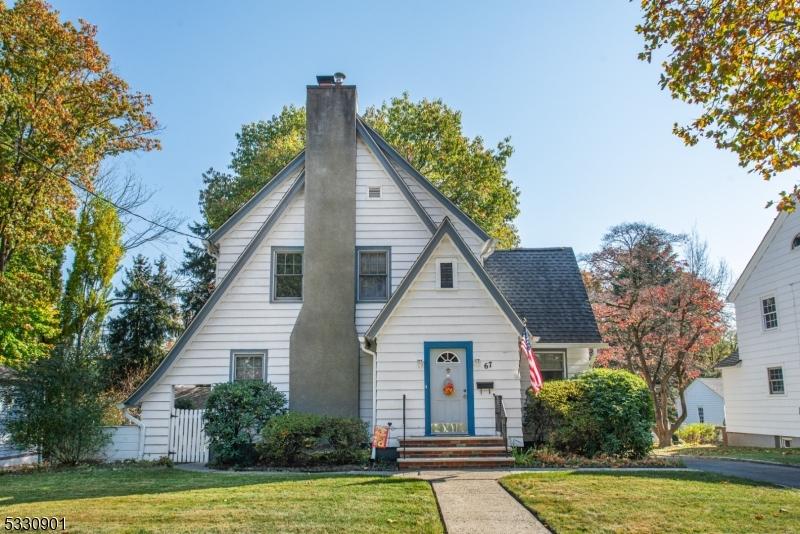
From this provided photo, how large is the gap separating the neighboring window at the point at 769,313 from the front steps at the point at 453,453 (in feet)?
45.5

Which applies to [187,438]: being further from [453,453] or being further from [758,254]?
[758,254]

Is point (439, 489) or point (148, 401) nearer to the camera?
point (439, 489)

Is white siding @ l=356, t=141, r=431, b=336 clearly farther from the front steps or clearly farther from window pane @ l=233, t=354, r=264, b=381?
the front steps

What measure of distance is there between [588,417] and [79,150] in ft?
58.9

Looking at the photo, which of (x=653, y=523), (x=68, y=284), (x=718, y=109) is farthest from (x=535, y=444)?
(x=68, y=284)

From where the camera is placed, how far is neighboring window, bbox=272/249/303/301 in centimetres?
1653

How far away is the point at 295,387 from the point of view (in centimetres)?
1558

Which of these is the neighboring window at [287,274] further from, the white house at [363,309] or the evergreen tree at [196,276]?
the evergreen tree at [196,276]

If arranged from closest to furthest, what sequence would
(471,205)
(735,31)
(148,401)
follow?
(735,31)
(148,401)
(471,205)

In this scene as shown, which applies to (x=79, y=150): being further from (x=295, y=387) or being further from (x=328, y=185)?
(x=295, y=387)

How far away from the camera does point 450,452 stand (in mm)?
13102

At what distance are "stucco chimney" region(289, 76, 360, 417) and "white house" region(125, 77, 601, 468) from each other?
3 cm

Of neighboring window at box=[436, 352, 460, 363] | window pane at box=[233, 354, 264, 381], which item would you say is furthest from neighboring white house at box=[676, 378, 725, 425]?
window pane at box=[233, 354, 264, 381]

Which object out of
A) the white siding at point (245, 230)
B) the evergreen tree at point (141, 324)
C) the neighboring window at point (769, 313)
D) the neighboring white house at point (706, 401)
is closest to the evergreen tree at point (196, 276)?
the evergreen tree at point (141, 324)
